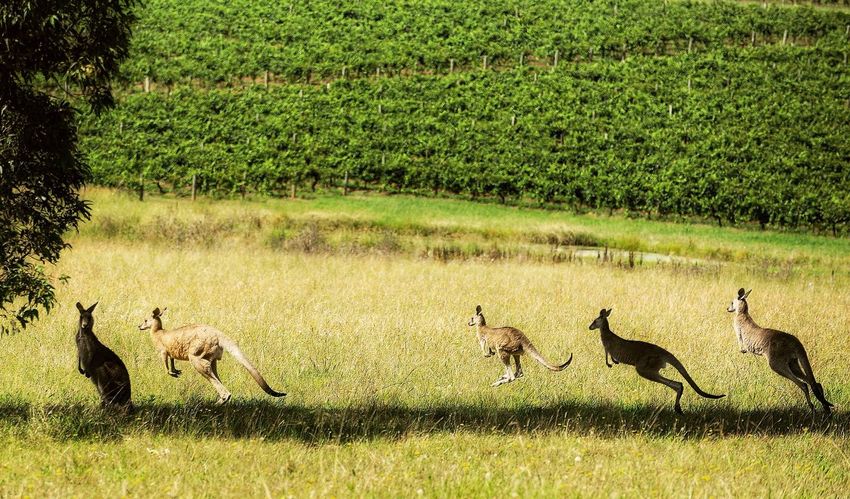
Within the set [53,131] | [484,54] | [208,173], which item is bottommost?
[208,173]

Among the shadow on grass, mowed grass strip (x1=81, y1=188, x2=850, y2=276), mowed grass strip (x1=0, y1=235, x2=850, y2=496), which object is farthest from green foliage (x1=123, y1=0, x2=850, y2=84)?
the shadow on grass

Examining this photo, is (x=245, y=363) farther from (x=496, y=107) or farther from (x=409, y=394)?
(x=496, y=107)

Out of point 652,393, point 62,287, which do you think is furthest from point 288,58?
point 652,393

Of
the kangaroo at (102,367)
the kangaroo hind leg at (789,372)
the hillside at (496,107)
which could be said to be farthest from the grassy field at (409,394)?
the hillside at (496,107)

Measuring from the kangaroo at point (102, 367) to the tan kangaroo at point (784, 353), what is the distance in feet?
21.5

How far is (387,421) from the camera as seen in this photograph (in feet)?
30.3

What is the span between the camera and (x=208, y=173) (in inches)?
1854

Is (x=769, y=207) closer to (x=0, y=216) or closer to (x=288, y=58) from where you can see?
(x=288, y=58)

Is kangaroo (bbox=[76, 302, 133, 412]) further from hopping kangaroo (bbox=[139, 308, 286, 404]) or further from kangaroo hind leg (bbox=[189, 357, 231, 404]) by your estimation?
kangaroo hind leg (bbox=[189, 357, 231, 404])

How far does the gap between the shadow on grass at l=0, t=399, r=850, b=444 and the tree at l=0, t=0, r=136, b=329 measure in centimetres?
114

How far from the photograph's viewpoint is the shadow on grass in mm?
8344

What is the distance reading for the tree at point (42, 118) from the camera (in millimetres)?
8227

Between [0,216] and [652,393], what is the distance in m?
7.46

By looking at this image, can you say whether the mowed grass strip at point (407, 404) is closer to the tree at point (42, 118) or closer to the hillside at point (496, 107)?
the tree at point (42, 118)
